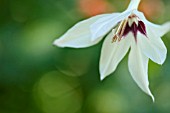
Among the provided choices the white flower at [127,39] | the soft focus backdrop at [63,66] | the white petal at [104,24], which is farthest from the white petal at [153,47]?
the soft focus backdrop at [63,66]

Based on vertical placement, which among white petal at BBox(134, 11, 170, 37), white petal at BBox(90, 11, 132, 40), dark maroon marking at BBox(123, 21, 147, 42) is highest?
white petal at BBox(90, 11, 132, 40)

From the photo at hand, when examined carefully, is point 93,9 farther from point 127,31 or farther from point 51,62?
point 127,31

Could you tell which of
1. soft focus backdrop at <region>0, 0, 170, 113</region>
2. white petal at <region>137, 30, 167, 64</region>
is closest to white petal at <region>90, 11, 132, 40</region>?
white petal at <region>137, 30, 167, 64</region>

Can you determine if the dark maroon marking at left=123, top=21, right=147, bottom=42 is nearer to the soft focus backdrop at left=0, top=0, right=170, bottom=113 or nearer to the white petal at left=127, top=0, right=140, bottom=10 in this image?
the white petal at left=127, top=0, right=140, bottom=10

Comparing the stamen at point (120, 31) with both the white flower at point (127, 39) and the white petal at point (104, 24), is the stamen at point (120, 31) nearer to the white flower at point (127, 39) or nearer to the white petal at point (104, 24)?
the white flower at point (127, 39)

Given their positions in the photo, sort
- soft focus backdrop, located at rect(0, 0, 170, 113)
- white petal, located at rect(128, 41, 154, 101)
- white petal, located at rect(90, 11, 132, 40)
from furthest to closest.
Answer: soft focus backdrop, located at rect(0, 0, 170, 113)
white petal, located at rect(128, 41, 154, 101)
white petal, located at rect(90, 11, 132, 40)

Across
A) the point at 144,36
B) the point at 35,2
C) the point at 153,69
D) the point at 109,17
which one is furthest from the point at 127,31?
the point at 35,2

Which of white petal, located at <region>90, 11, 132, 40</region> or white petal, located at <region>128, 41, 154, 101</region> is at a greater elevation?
white petal, located at <region>90, 11, 132, 40</region>
